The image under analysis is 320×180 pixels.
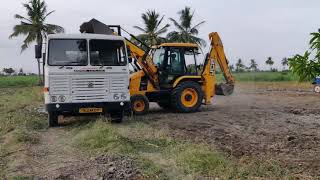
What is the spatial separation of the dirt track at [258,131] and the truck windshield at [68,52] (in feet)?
9.17

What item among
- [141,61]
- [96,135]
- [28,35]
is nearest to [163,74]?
[141,61]

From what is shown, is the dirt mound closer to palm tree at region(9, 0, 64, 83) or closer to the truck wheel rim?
the truck wheel rim

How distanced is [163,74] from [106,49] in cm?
364

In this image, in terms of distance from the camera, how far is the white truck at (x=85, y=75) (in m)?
13.3

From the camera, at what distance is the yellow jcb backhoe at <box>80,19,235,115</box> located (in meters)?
16.7

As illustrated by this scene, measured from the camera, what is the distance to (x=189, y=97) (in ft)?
57.5

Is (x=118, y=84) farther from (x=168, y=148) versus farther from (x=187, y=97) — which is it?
(x=168, y=148)

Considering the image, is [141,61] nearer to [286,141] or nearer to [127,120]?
[127,120]

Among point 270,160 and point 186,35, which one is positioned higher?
point 186,35

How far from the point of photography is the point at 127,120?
50.2 feet

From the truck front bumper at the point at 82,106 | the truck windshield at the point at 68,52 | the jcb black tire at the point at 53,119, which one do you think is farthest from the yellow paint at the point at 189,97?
the jcb black tire at the point at 53,119

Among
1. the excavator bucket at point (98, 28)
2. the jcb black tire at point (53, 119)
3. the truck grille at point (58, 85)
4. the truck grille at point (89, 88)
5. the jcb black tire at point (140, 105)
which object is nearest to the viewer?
the truck grille at point (58, 85)

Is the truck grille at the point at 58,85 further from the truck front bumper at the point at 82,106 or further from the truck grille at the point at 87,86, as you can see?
the truck front bumper at the point at 82,106

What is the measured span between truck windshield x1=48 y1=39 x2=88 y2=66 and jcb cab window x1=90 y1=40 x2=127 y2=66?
0.25m
